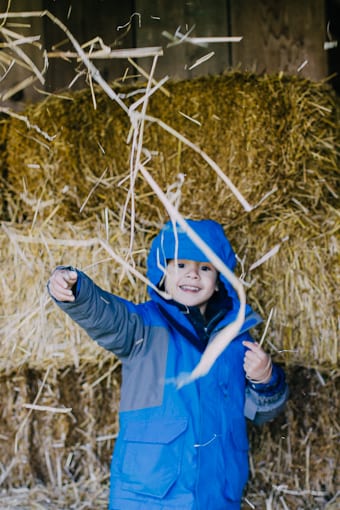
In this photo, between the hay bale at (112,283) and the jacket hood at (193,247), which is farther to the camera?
the hay bale at (112,283)

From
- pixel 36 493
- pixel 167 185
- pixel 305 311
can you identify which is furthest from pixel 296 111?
pixel 36 493

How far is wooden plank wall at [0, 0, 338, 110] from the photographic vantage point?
3.39 metres

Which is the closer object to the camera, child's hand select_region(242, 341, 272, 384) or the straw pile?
child's hand select_region(242, 341, 272, 384)

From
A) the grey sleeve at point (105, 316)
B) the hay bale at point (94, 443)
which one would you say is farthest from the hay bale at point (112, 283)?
the grey sleeve at point (105, 316)

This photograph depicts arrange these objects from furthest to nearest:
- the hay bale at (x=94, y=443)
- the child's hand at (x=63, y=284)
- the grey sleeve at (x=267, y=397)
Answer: the hay bale at (x=94, y=443), the grey sleeve at (x=267, y=397), the child's hand at (x=63, y=284)

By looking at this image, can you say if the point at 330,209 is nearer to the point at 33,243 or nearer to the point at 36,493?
the point at 33,243

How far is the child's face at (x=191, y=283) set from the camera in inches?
113

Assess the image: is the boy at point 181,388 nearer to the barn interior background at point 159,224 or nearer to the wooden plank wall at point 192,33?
the barn interior background at point 159,224

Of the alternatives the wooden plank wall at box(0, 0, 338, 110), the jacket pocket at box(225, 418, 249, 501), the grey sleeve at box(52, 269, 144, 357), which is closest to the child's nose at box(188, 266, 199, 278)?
the grey sleeve at box(52, 269, 144, 357)

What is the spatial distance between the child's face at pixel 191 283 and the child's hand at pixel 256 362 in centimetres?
29

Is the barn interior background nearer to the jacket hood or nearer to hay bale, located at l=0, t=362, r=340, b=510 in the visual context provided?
hay bale, located at l=0, t=362, r=340, b=510

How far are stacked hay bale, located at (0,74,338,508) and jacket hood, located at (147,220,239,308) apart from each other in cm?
13

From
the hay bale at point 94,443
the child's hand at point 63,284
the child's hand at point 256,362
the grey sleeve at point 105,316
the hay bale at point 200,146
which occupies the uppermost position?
the hay bale at point 200,146

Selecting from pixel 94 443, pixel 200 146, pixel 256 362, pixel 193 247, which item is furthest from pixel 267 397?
pixel 200 146
